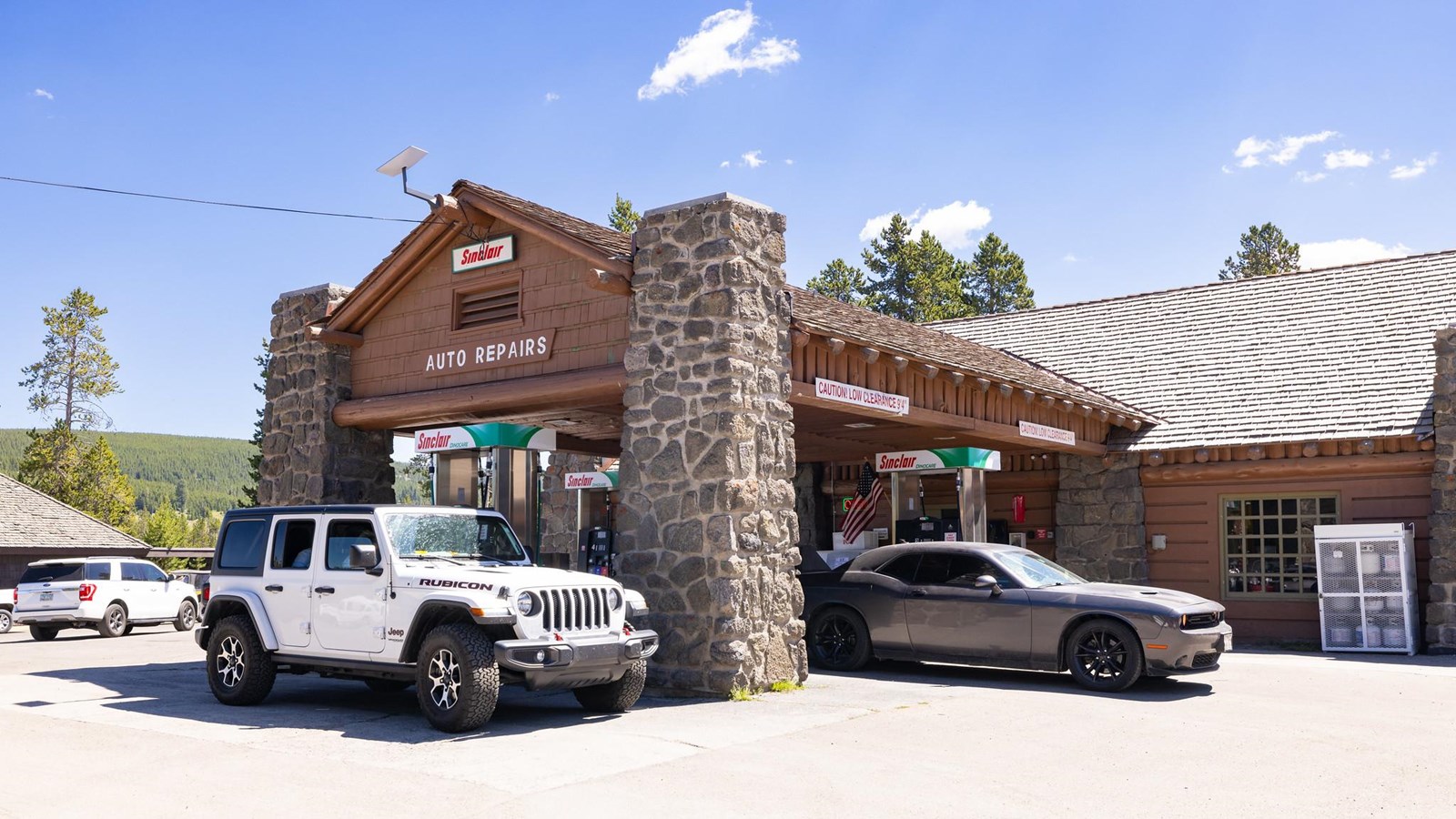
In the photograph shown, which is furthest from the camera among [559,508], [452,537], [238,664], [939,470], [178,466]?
[178,466]

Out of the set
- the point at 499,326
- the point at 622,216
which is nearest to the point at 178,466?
the point at 622,216

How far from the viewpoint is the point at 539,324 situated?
1377 centimetres

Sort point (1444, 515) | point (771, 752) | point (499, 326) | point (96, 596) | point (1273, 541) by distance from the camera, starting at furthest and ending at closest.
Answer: point (96, 596)
point (1273, 541)
point (1444, 515)
point (499, 326)
point (771, 752)

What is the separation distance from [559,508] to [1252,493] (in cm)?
1482

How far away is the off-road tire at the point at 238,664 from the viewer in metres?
10.9

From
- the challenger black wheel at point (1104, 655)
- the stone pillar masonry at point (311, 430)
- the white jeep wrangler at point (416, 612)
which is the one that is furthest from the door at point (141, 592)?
the challenger black wheel at point (1104, 655)

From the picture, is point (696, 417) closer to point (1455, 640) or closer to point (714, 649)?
point (714, 649)

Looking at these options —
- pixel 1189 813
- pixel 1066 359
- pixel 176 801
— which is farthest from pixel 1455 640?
pixel 176 801

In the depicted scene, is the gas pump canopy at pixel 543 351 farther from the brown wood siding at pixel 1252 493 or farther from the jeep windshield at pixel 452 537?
the brown wood siding at pixel 1252 493

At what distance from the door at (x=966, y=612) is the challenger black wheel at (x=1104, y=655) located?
1.64ft

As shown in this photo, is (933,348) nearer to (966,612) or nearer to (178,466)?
(966,612)

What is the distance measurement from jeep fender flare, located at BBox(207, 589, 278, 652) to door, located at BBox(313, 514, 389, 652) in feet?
1.91

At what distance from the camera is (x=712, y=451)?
11945 mm

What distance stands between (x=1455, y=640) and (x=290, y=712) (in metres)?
14.4
